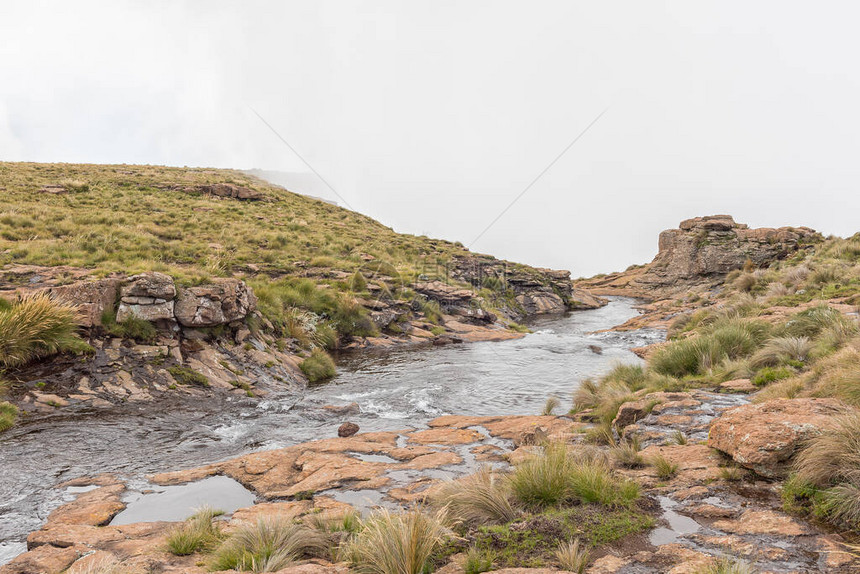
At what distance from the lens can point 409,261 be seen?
35.6 metres

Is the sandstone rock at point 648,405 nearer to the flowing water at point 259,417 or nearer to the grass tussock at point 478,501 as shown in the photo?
the flowing water at point 259,417

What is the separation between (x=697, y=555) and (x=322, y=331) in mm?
15735

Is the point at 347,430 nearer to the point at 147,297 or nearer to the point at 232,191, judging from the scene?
the point at 147,297

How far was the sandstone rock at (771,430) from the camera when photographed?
431 cm

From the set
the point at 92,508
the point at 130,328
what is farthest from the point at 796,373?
the point at 130,328

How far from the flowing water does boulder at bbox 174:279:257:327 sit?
2752 mm

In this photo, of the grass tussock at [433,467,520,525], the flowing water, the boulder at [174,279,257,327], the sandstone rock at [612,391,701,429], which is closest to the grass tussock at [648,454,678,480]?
the grass tussock at [433,467,520,525]

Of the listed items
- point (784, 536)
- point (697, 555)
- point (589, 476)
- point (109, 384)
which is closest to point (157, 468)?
point (109, 384)

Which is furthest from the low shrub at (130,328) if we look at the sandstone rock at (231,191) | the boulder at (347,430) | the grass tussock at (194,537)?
the sandstone rock at (231,191)

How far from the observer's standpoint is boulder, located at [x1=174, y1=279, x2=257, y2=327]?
12.4 metres

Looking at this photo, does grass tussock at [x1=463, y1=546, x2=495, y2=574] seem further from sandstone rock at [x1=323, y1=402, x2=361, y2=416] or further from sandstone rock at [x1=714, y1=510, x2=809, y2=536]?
sandstone rock at [x1=323, y1=402, x2=361, y2=416]

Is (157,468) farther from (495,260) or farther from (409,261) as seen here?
(495,260)

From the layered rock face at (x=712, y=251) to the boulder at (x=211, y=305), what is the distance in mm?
35483

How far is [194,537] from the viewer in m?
4.36
